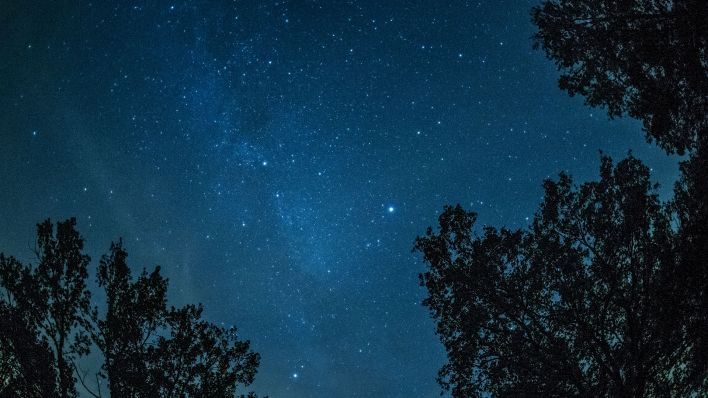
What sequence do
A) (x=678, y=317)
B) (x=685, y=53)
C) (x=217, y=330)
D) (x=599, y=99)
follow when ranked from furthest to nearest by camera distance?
(x=217, y=330)
(x=599, y=99)
(x=678, y=317)
(x=685, y=53)

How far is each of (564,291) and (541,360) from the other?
1.84 meters

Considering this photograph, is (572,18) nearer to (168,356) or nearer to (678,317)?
(678,317)

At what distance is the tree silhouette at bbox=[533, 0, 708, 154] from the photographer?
8.56m

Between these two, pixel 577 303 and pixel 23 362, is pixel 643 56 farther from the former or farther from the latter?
pixel 23 362

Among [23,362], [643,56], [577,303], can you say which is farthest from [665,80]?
[23,362]

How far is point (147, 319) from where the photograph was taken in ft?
44.9

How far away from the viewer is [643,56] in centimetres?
930

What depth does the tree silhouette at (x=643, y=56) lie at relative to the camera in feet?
28.1

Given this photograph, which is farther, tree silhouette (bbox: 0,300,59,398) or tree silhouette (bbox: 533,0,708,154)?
tree silhouette (bbox: 0,300,59,398)

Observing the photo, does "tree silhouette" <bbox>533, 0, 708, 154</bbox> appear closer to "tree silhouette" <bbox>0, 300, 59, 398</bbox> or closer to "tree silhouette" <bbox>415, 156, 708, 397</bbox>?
"tree silhouette" <bbox>415, 156, 708, 397</bbox>

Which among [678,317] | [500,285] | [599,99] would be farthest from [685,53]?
[500,285]

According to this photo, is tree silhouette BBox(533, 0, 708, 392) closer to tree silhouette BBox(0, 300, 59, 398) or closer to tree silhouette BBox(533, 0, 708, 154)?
tree silhouette BBox(533, 0, 708, 154)

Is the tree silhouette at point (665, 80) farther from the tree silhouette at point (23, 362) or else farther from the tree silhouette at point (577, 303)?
the tree silhouette at point (23, 362)

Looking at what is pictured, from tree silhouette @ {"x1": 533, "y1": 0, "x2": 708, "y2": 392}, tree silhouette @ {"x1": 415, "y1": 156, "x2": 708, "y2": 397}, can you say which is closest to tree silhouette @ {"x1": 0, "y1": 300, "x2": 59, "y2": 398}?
tree silhouette @ {"x1": 415, "y1": 156, "x2": 708, "y2": 397}
